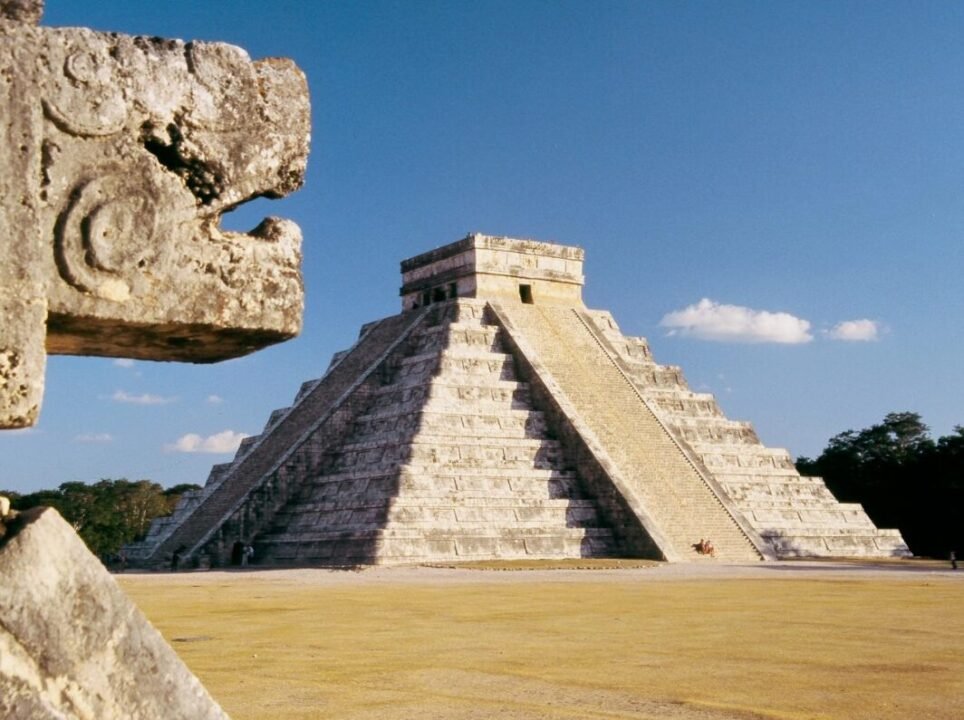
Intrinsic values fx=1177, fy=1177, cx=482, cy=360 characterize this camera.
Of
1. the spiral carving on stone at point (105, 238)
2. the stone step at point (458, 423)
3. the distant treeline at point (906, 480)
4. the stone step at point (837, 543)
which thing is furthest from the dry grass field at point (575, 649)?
the distant treeline at point (906, 480)

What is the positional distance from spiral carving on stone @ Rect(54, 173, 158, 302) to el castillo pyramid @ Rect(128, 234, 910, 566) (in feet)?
72.0

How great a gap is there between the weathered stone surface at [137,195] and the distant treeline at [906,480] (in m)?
36.5

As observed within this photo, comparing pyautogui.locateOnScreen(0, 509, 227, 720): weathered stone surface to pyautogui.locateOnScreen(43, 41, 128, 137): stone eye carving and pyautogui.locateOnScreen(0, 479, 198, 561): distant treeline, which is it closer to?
pyautogui.locateOnScreen(43, 41, 128, 137): stone eye carving

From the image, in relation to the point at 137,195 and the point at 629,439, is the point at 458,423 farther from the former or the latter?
the point at 137,195

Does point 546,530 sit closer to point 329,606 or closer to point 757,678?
point 329,606

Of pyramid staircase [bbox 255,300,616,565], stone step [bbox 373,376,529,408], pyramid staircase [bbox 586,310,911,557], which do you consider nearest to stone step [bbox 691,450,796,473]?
pyramid staircase [bbox 586,310,911,557]

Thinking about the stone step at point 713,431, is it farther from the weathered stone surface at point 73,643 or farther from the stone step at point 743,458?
the weathered stone surface at point 73,643

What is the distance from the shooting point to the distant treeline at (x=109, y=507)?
4159 cm

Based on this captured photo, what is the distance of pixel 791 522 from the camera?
30.6 metres

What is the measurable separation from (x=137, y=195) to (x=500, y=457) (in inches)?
998

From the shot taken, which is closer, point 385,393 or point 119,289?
point 119,289

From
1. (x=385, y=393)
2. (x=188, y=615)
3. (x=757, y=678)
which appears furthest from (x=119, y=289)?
(x=385, y=393)

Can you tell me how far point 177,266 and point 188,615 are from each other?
10.6 metres

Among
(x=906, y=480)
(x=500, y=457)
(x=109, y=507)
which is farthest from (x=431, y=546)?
(x=109, y=507)
